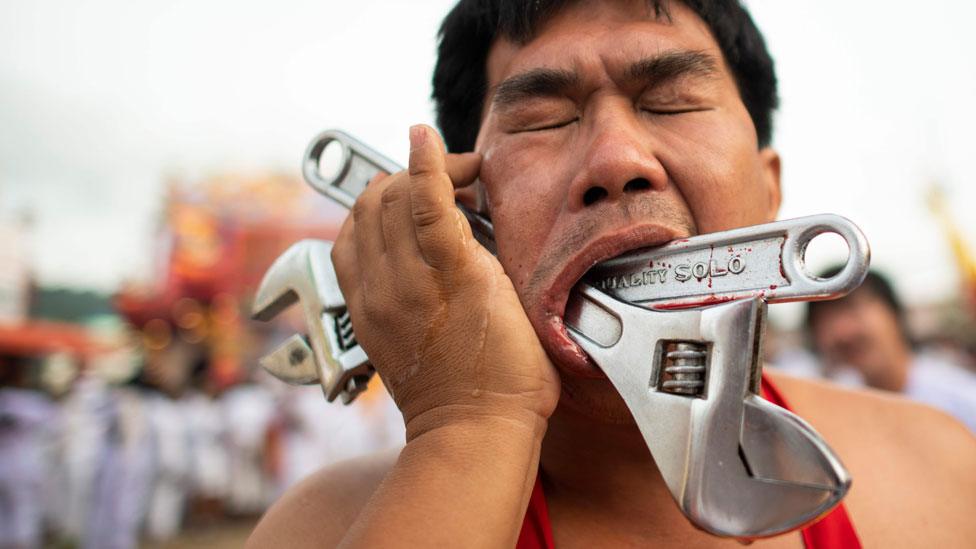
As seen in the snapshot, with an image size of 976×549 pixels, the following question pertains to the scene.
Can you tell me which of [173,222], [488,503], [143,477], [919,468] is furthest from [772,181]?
[173,222]

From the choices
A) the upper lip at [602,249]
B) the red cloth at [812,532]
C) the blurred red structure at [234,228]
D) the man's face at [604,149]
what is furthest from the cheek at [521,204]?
the blurred red structure at [234,228]

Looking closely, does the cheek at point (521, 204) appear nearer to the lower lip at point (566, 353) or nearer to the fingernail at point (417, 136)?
the lower lip at point (566, 353)

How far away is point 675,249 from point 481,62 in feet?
3.26

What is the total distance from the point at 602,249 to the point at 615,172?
0.16 meters

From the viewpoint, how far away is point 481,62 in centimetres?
198

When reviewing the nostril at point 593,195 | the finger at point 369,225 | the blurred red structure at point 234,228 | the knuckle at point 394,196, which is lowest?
Answer: the blurred red structure at point 234,228

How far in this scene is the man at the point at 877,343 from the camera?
4.86 metres

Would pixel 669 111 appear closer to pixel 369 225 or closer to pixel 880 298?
pixel 369 225

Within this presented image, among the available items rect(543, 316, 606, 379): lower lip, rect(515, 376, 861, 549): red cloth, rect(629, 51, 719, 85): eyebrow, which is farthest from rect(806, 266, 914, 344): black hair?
rect(543, 316, 606, 379): lower lip

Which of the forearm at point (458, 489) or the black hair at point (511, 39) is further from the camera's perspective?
the black hair at point (511, 39)

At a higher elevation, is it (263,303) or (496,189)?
(496,189)

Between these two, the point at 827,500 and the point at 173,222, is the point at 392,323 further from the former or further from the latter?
the point at 173,222

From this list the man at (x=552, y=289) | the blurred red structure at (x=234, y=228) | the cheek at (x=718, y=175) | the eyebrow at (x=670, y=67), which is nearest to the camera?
the man at (x=552, y=289)

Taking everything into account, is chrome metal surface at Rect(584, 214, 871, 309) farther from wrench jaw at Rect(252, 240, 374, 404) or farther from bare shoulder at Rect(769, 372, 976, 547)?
bare shoulder at Rect(769, 372, 976, 547)
